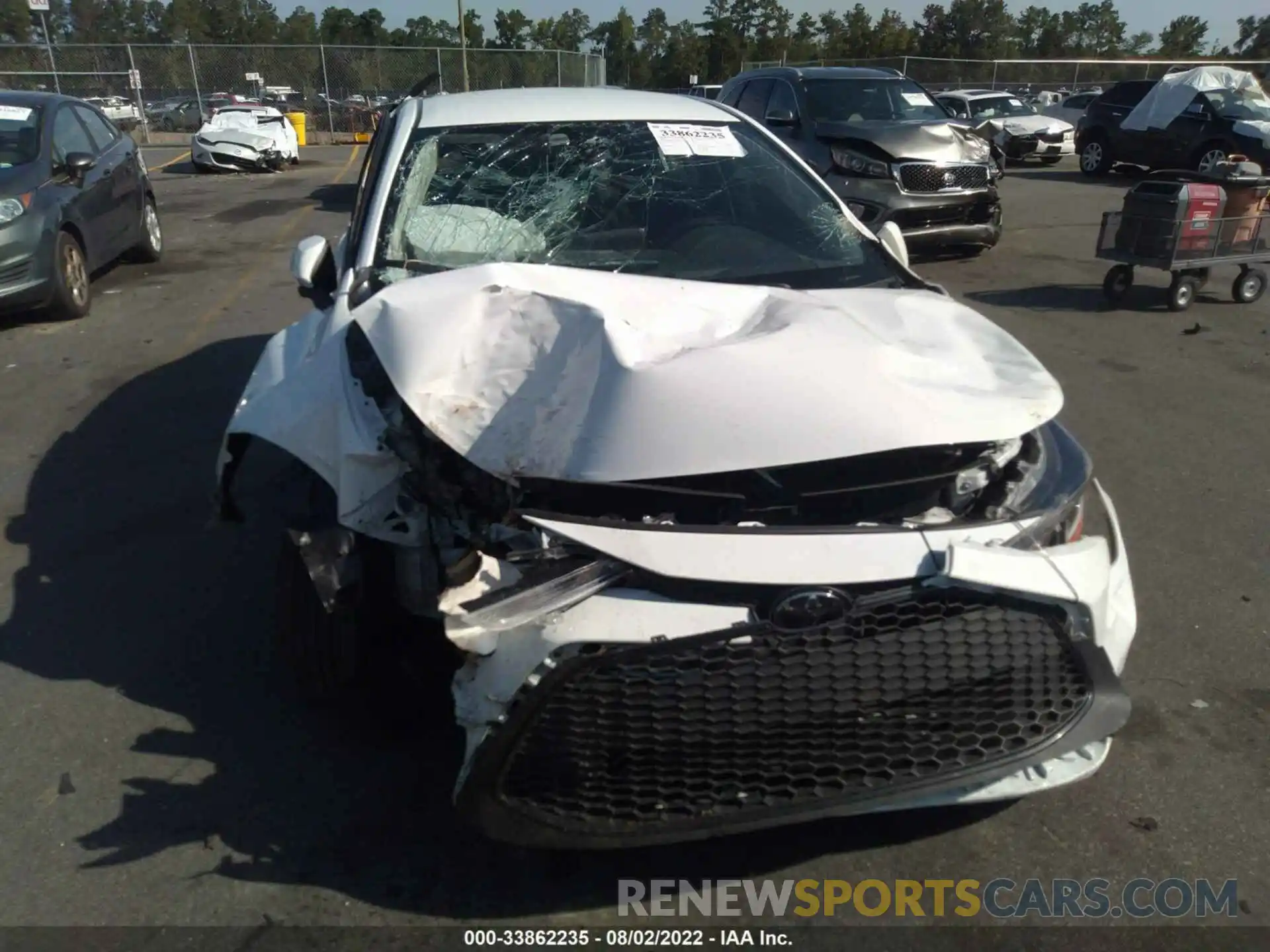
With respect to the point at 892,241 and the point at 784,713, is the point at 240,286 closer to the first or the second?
the point at 892,241

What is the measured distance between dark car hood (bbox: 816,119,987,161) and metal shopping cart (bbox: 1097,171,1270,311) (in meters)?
1.97

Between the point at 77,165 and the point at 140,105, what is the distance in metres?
21.2

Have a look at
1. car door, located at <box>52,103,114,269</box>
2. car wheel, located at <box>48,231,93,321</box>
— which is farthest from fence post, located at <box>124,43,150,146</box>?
car wheel, located at <box>48,231,93,321</box>

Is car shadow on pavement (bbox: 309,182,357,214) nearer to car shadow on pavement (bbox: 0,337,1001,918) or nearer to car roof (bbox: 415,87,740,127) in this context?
car roof (bbox: 415,87,740,127)

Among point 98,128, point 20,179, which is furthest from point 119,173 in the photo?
point 20,179

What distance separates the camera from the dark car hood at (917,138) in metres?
9.72

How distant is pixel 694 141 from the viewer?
13.5 ft

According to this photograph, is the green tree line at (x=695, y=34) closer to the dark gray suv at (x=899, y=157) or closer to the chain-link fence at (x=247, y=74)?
the chain-link fence at (x=247, y=74)

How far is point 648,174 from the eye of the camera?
13.2 ft

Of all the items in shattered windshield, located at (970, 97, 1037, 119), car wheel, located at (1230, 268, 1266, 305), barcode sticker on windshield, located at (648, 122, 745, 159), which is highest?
barcode sticker on windshield, located at (648, 122, 745, 159)

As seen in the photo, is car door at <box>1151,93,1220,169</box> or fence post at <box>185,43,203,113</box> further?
fence post at <box>185,43,203,113</box>

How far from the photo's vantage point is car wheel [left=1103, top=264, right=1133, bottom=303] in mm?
8477

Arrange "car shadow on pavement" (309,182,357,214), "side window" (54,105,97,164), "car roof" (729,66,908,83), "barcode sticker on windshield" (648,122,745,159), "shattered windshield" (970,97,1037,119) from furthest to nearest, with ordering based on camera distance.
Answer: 1. "shattered windshield" (970,97,1037,119)
2. "car shadow on pavement" (309,182,357,214)
3. "car roof" (729,66,908,83)
4. "side window" (54,105,97,164)
5. "barcode sticker on windshield" (648,122,745,159)

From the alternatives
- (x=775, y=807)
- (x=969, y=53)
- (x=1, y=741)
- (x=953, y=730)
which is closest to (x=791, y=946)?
(x=775, y=807)
